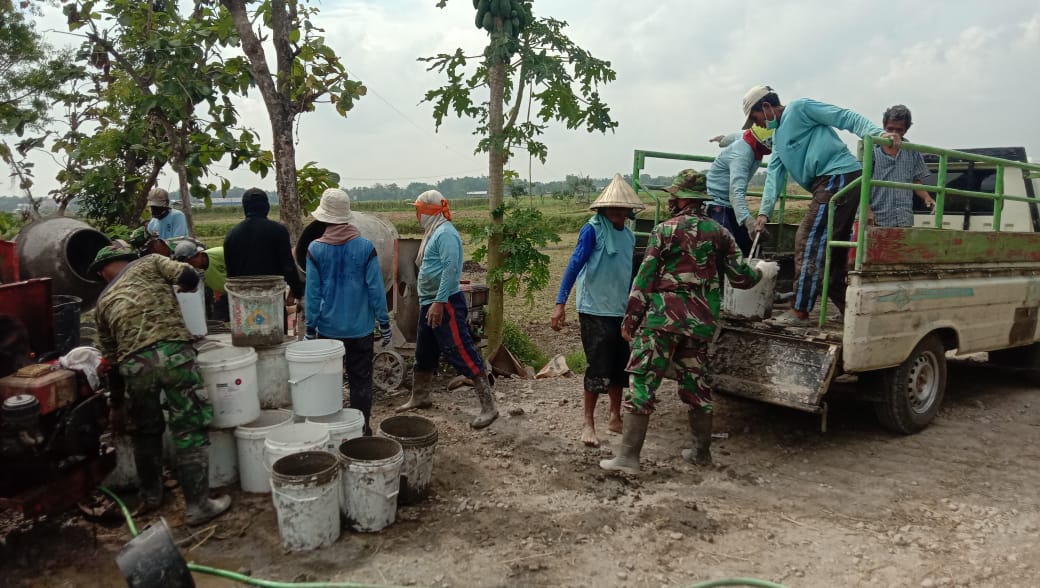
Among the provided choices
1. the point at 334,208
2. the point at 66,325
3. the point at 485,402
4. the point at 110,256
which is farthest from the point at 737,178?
the point at 66,325

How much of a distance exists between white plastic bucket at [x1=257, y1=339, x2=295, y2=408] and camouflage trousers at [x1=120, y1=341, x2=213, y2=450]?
662 mm

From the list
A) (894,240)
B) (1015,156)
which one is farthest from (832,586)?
(1015,156)

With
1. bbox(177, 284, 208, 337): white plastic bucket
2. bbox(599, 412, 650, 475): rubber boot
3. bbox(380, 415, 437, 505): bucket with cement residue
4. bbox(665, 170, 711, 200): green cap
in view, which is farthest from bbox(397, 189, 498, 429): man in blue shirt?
bbox(665, 170, 711, 200): green cap

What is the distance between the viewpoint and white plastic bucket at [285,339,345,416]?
4367 millimetres

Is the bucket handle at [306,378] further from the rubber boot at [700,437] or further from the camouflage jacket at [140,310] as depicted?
the rubber boot at [700,437]

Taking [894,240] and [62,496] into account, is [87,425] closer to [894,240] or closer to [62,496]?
[62,496]

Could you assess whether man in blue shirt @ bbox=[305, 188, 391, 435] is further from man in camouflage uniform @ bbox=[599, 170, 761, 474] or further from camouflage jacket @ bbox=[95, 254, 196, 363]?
man in camouflage uniform @ bbox=[599, 170, 761, 474]

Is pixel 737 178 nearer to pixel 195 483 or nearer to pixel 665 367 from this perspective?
pixel 665 367

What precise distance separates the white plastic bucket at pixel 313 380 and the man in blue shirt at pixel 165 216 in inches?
155

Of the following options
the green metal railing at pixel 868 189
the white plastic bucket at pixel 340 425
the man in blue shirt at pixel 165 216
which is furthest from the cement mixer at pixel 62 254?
the green metal railing at pixel 868 189

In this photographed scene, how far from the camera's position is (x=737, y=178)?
546 centimetres

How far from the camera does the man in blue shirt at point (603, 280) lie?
4.91 metres

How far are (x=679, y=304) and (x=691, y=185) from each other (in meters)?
0.80

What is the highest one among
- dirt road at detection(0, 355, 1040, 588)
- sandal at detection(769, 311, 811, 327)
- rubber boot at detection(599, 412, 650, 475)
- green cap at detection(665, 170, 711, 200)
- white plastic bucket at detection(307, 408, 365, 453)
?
green cap at detection(665, 170, 711, 200)
